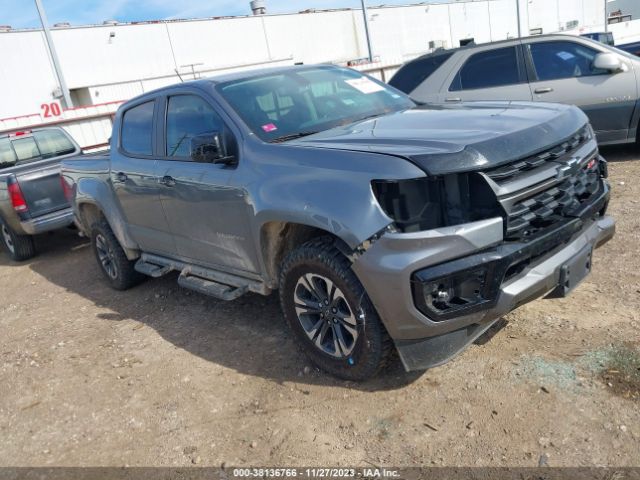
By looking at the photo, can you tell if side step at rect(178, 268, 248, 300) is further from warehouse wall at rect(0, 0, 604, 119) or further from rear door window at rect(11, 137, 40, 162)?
warehouse wall at rect(0, 0, 604, 119)

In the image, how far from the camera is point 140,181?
4.67 m

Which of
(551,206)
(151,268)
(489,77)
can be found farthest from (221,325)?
(489,77)

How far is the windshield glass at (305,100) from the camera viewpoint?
146 inches

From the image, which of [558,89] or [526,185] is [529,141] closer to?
[526,185]

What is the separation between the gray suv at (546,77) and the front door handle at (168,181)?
3.79 m

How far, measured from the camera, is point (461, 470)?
2.56 m

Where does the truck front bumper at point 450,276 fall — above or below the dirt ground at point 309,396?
above

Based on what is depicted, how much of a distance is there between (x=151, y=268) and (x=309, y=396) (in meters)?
2.36

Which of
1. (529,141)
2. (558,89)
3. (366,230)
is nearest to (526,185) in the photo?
(529,141)

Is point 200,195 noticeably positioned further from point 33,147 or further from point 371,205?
point 33,147

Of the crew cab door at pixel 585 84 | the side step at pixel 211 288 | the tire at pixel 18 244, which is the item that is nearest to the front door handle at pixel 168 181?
the side step at pixel 211 288

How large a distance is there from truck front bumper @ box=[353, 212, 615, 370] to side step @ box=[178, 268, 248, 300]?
4.34 ft

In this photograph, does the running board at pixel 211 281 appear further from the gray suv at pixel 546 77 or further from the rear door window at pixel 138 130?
the gray suv at pixel 546 77

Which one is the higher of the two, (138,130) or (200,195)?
(138,130)
